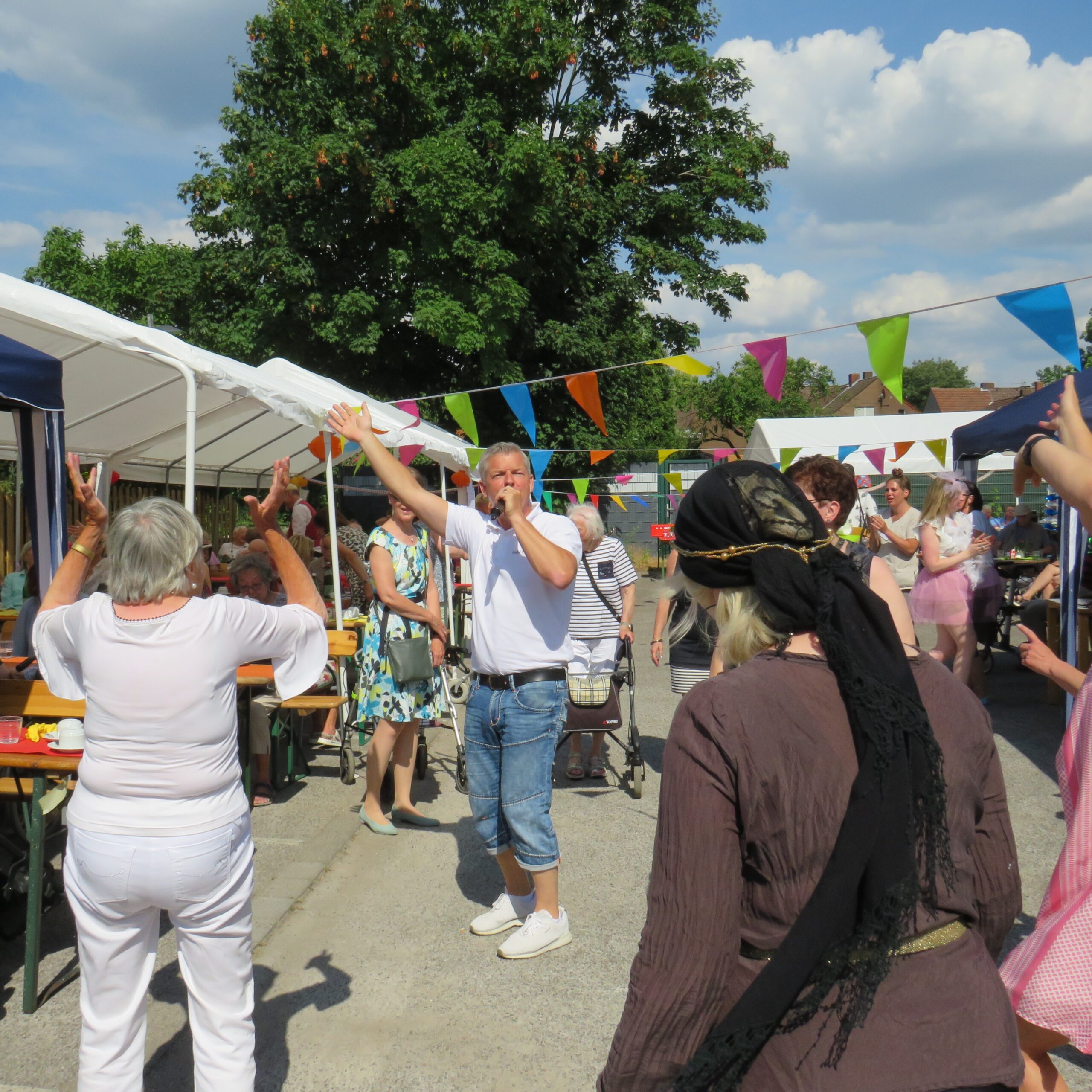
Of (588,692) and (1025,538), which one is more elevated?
(1025,538)

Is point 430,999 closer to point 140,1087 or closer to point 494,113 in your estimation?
point 140,1087

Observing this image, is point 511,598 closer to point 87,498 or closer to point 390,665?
point 87,498

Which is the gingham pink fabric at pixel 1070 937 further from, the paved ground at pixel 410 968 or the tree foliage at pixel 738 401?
the tree foliage at pixel 738 401

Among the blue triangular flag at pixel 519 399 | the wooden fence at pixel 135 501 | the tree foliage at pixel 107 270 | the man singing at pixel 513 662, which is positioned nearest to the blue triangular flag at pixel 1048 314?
the man singing at pixel 513 662

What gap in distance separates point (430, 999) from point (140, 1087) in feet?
3.87

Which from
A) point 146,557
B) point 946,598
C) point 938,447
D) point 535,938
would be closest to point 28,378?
point 146,557

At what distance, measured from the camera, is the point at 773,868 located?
Result: 4.33ft

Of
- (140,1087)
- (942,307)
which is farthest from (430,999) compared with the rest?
(942,307)

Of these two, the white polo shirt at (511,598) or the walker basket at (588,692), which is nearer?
the white polo shirt at (511,598)

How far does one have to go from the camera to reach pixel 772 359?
7.10 m

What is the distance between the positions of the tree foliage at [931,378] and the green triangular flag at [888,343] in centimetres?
8803

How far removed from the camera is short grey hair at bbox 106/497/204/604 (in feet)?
7.80

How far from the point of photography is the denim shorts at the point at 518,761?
355 cm

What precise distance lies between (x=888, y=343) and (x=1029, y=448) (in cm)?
371
